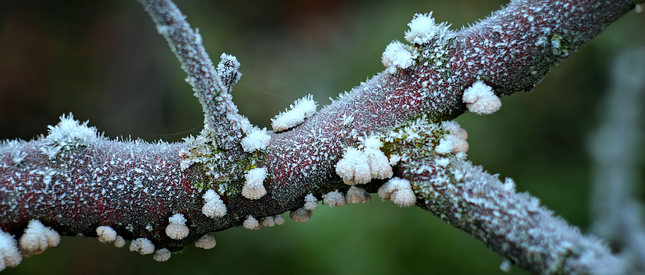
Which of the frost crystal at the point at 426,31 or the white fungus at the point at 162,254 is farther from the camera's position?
the white fungus at the point at 162,254

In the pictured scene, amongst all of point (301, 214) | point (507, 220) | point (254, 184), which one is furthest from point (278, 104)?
point (507, 220)

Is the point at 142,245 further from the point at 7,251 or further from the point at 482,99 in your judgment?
the point at 482,99

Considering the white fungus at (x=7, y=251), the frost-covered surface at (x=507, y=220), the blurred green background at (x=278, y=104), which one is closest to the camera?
the frost-covered surface at (x=507, y=220)

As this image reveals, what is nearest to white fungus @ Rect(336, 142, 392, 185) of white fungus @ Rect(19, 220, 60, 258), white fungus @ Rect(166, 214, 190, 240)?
white fungus @ Rect(166, 214, 190, 240)

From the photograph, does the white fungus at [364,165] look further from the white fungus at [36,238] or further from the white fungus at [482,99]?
the white fungus at [36,238]

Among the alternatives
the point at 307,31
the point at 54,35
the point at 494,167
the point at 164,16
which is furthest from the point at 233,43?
the point at 164,16

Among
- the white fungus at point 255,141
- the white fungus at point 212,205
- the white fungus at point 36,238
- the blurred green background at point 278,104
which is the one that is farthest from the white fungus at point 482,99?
the blurred green background at point 278,104

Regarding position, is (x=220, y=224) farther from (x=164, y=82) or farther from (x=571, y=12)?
(x=164, y=82)
